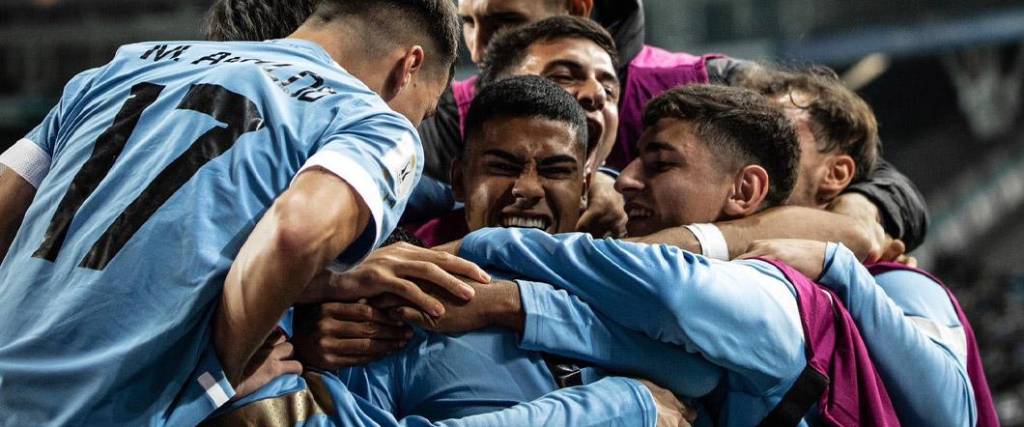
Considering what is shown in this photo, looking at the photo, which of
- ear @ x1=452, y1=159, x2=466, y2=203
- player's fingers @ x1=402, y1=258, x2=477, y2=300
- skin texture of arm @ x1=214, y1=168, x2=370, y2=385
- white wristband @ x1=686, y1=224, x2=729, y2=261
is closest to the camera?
skin texture of arm @ x1=214, y1=168, x2=370, y2=385

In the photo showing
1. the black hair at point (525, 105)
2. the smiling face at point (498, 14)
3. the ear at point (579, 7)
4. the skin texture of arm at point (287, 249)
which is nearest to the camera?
the skin texture of arm at point (287, 249)

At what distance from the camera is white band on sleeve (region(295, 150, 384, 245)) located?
5.90 feet

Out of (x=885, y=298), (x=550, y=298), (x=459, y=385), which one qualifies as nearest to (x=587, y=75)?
(x=885, y=298)

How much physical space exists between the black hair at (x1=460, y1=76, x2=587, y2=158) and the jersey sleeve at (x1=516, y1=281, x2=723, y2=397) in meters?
0.68

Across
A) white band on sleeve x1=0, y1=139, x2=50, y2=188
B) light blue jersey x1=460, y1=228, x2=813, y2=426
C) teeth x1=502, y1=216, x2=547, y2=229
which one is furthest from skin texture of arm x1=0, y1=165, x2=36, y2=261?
teeth x1=502, y1=216, x2=547, y2=229

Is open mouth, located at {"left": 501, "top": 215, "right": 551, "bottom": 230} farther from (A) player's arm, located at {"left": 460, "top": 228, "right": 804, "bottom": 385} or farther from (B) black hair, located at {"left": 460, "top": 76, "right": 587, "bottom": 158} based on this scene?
(A) player's arm, located at {"left": 460, "top": 228, "right": 804, "bottom": 385}

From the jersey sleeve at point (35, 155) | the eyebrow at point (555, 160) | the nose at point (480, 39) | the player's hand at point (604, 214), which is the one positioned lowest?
the player's hand at point (604, 214)

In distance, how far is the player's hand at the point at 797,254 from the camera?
248 centimetres

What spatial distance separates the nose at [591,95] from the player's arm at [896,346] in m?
0.83

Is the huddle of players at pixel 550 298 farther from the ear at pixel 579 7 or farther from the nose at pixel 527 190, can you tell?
the ear at pixel 579 7

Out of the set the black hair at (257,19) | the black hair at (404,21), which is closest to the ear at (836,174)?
the black hair at (404,21)

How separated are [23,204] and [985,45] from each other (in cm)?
1281

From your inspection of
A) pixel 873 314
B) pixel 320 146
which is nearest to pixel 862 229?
pixel 873 314

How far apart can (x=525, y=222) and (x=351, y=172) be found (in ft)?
3.11
